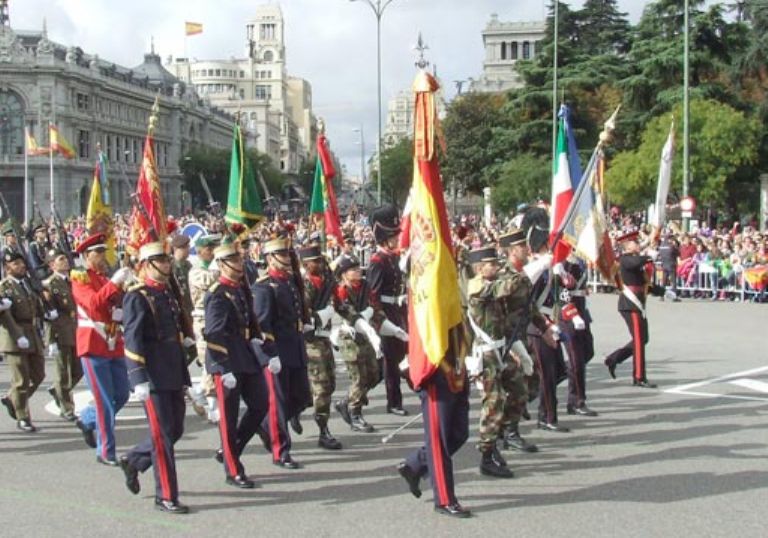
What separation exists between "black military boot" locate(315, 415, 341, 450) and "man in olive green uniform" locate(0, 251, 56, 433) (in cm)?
291

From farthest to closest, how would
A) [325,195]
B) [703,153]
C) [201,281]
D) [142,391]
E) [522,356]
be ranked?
[703,153] → [325,195] → [201,281] → [522,356] → [142,391]

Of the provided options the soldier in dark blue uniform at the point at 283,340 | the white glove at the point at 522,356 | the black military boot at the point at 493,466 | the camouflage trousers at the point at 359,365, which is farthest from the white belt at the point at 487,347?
the camouflage trousers at the point at 359,365

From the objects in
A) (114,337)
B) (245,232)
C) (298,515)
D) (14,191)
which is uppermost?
(14,191)

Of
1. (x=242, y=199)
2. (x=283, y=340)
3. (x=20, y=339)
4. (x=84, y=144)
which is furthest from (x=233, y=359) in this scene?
(x=84, y=144)

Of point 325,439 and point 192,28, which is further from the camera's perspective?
point 192,28

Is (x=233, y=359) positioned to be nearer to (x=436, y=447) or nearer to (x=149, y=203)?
(x=436, y=447)

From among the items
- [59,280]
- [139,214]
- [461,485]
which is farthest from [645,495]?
[139,214]

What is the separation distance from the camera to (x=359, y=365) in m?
9.88

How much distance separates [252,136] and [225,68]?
5214 cm

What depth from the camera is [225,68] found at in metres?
196

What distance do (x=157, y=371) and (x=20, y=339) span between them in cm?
340

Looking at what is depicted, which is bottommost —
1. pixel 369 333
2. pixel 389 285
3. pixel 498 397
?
pixel 498 397

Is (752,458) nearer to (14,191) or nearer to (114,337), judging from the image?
(114,337)

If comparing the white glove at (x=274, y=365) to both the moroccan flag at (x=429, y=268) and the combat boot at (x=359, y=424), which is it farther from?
the combat boot at (x=359, y=424)
